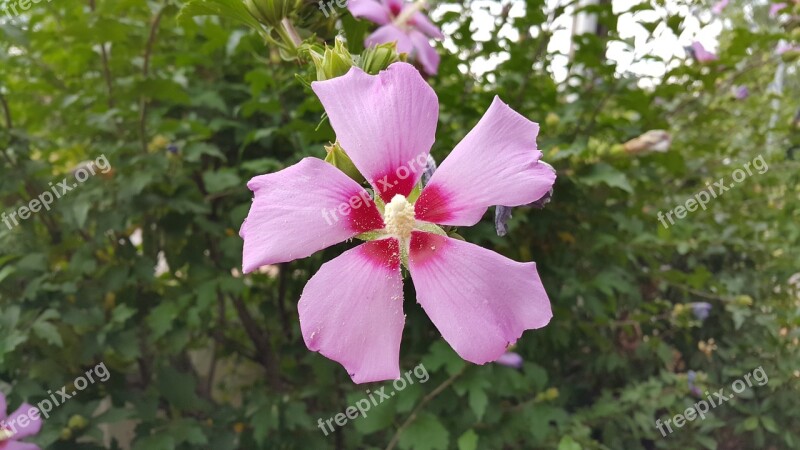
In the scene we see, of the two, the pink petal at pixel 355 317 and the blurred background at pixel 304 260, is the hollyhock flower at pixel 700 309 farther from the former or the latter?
the pink petal at pixel 355 317

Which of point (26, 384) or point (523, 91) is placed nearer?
point (26, 384)

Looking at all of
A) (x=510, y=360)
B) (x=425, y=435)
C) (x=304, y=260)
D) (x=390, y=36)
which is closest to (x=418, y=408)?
(x=425, y=435)

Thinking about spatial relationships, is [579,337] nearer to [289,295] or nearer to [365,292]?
[289,295]

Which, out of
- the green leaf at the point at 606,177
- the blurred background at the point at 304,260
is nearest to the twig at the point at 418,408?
the blurred background at the point at 304,260

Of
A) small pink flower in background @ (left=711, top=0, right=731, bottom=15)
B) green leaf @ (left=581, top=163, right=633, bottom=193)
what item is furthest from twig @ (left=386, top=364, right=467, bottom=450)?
small pink flower in background @ (left=711, top=0, right=731, bottom=15)

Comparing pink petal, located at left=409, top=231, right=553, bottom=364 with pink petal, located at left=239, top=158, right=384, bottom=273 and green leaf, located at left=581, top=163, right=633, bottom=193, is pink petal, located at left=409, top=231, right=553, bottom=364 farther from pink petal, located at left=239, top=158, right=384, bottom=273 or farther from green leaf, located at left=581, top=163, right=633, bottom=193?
green leaf, located at left=581, top=163, right=633, bottom=193

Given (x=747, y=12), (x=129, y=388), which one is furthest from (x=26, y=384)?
(x=747, y=12)
